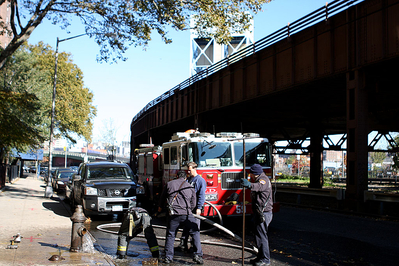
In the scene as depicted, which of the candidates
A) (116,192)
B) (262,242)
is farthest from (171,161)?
(262,242)

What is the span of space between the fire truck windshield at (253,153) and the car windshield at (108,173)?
5.06m

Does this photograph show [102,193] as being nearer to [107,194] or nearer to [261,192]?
[107,194]

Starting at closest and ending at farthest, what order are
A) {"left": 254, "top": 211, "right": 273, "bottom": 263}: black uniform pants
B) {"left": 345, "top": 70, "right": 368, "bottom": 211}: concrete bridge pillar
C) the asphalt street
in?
1. {"left": 254, "top": 211, "right": 273, "bottom": 263}: black uniform pants
2. the asphalt street
3. {"left": 345, "top": 70, "right": 368, "bottom": 211}: concrete bridge pillar

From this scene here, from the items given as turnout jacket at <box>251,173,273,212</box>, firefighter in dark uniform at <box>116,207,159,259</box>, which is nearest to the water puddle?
firefighter in dark uniform at <box>116,207,159,259</box>

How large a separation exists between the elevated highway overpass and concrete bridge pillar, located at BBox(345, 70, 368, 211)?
37 millimetres

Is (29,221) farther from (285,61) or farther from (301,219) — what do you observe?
(285,61)

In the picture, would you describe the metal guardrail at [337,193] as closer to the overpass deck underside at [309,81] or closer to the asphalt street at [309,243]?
the asphalt street at [309,243]

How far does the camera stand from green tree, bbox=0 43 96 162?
65.8 feet

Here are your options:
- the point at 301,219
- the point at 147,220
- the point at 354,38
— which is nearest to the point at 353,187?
the point at 301,219

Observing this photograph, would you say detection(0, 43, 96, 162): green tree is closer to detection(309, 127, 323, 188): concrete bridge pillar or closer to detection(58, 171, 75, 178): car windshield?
detection(58, 171, 75, 178): car windshield

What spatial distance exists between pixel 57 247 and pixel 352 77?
12.7m

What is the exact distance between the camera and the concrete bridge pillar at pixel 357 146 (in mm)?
15078

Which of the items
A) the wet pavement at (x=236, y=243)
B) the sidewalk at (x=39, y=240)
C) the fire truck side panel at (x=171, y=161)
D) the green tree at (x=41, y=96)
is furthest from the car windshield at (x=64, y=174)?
→ the fire truck side panel at (x=171, y=161)

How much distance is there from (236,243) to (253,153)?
309 centimetres
